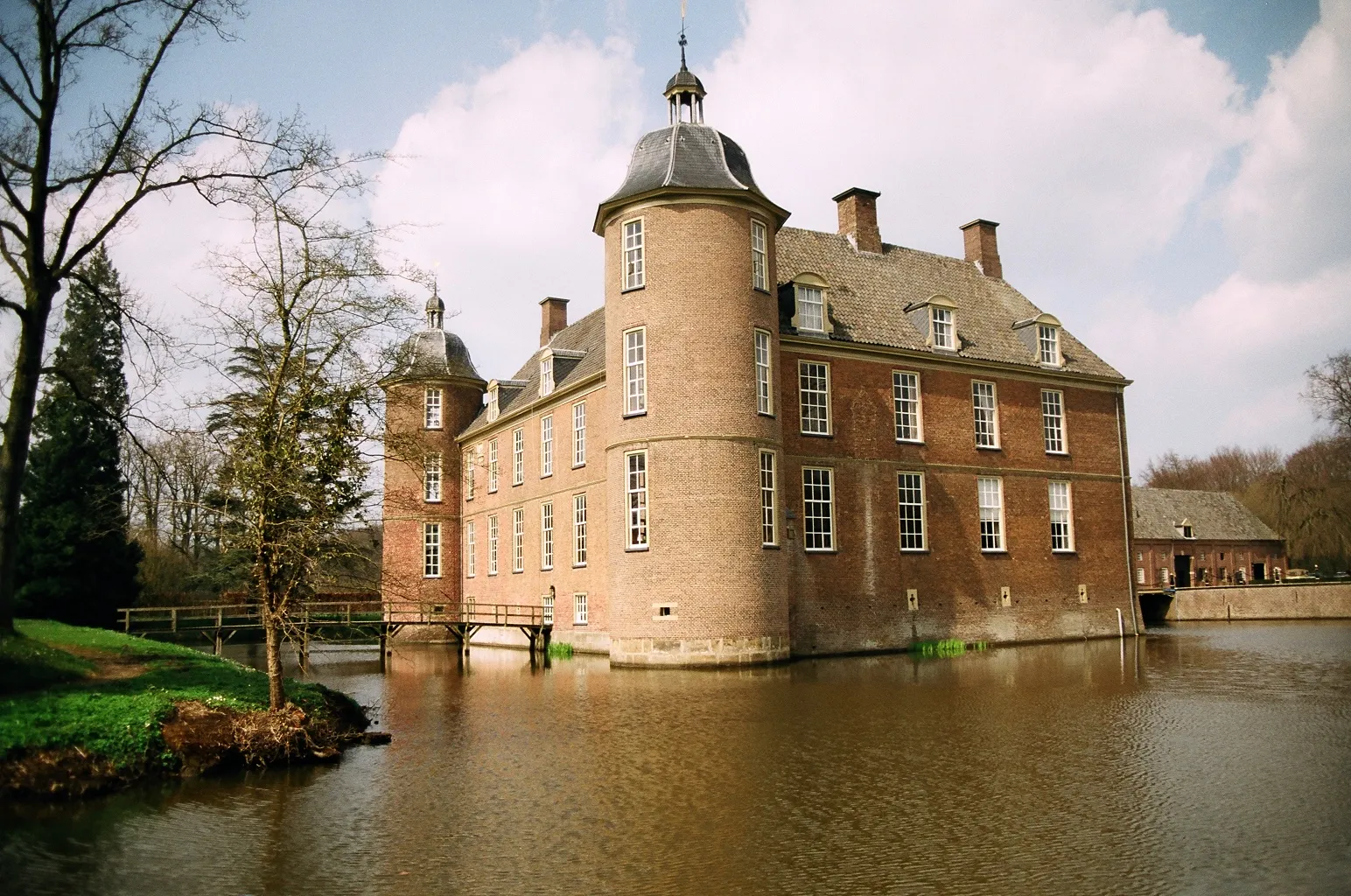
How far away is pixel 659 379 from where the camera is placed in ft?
76.4

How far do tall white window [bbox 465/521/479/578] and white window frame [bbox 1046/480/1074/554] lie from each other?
19520 millimetres

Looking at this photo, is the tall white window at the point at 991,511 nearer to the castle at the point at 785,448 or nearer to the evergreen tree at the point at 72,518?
the castle at the point at 785,448

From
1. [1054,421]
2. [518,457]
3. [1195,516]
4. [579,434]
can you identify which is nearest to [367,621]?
[579,434]

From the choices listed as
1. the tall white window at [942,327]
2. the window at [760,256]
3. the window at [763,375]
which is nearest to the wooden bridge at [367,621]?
the window at [763,375]

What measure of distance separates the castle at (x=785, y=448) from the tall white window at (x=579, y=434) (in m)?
0.11

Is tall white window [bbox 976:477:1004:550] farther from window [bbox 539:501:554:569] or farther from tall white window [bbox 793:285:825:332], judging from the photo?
window [bbox 539:501:554:569]

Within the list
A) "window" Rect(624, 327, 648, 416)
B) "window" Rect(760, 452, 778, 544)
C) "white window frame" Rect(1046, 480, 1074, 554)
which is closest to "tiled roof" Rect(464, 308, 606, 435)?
"window" Rect(624, 327, 648, 416)

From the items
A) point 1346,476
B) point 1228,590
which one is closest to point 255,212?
point 1228,590

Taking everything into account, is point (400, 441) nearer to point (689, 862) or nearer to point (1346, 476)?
point (689, 862)

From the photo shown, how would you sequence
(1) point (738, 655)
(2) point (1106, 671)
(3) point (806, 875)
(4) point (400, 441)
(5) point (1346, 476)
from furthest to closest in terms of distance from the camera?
1. (5) point (1346, 476)
2. (1) point (738, 655)
3. (2) point (1106, 671)
4. (4) point (400, 441)
5. (3) point (806, 875)

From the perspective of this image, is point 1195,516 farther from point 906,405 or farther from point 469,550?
point 469,550

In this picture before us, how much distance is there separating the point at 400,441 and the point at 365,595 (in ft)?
104

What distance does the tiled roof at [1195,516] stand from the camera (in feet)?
196

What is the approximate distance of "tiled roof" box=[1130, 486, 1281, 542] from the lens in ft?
196
